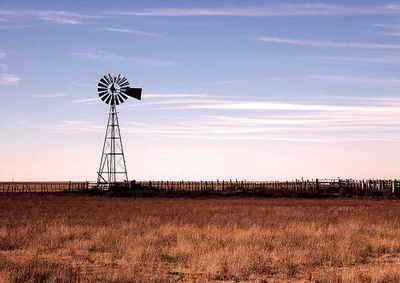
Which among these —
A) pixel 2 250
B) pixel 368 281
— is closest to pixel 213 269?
pixel 368 281

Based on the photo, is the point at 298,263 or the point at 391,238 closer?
the point at 298,263

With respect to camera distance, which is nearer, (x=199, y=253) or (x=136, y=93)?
(x=199, y=253)

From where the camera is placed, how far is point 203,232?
954 inches

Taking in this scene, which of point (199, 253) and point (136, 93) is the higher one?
point (136, 93)

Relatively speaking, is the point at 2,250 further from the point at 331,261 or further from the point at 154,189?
the point at 154,189

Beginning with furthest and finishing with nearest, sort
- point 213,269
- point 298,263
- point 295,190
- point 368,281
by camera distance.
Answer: point 295,190 → point 298,263 → point 213,269 → point 368,281

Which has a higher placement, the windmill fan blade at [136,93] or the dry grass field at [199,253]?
the windmill fan blade at [136,93]

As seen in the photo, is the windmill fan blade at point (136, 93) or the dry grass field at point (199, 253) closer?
the dry grass field at point (199, 253)

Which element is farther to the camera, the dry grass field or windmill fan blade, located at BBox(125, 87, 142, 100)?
windmill fan blade, located at BBox(125, 87, 142, 100)

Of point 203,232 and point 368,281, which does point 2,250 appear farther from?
point 368,281

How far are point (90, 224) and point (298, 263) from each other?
1490cm

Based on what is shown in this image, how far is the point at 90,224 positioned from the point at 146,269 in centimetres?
1396

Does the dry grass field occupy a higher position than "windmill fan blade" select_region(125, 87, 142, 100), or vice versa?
"windmill fan blade" select_region(125, 87, 142, 100)

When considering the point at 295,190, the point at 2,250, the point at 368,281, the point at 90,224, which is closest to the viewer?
the point at 368,281
